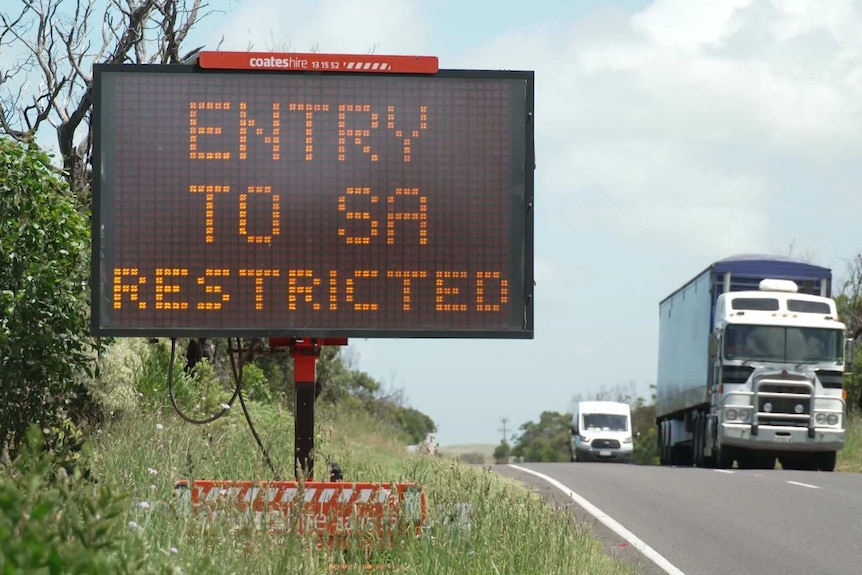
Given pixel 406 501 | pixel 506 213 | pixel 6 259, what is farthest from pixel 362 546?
pixel 6 259

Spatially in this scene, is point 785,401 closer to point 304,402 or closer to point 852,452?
point 852,452

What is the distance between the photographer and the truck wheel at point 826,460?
33.5m

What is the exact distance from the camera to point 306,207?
34.3ft

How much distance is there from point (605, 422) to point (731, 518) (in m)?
32.8

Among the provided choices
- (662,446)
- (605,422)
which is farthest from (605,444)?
(662,446)

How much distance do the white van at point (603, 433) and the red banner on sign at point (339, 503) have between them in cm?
3949

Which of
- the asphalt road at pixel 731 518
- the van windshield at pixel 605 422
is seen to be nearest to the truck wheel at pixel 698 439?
the asphalt road at pixel 731 518

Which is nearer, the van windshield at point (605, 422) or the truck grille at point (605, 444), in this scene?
the truck grille at point (605, 444)

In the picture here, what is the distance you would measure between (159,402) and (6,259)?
601cm

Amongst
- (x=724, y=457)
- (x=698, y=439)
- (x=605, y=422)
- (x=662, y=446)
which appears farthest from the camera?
(x=605, y=422)

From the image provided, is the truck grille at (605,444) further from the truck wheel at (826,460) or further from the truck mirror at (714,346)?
the truck mirror at (714,346)

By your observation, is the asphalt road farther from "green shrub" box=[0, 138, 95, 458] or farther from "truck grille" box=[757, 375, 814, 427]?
"truck grille" box=[757, 375, 814, 427]

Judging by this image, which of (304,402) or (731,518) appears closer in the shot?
(304,402)

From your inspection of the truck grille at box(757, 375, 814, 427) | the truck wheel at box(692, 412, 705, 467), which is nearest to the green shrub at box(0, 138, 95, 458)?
the truck grille at box(757, 375, 814, 427)
